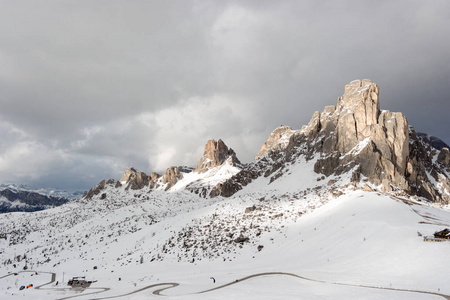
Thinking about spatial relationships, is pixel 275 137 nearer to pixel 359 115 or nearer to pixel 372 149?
pixel 359 115

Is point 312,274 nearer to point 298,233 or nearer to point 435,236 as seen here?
point 435,236

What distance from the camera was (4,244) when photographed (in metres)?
107

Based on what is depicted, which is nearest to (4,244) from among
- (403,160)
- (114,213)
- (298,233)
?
(114,213)

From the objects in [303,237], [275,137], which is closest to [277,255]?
[303,237]

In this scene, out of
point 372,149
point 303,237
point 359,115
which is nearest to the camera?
point 303,237

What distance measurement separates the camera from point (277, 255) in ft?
120

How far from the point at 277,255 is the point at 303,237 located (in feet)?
19.7

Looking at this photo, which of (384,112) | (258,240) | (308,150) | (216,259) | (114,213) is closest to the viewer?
(216,259)

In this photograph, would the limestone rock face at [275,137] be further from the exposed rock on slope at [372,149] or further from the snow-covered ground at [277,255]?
the snow-covered ground at [277,255]

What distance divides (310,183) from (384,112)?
107 ft

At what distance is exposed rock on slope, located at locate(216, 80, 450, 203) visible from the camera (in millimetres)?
67750

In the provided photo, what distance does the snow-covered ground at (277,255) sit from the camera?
63.8 ft

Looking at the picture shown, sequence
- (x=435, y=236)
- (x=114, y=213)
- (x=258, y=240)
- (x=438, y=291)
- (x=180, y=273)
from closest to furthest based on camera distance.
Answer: (x=438, y=291), (x=435, y=236), (x=180, y=273), (x=258, y=240), (x=114, y=213)

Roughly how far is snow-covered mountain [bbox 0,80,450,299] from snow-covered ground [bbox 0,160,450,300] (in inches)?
7.5
